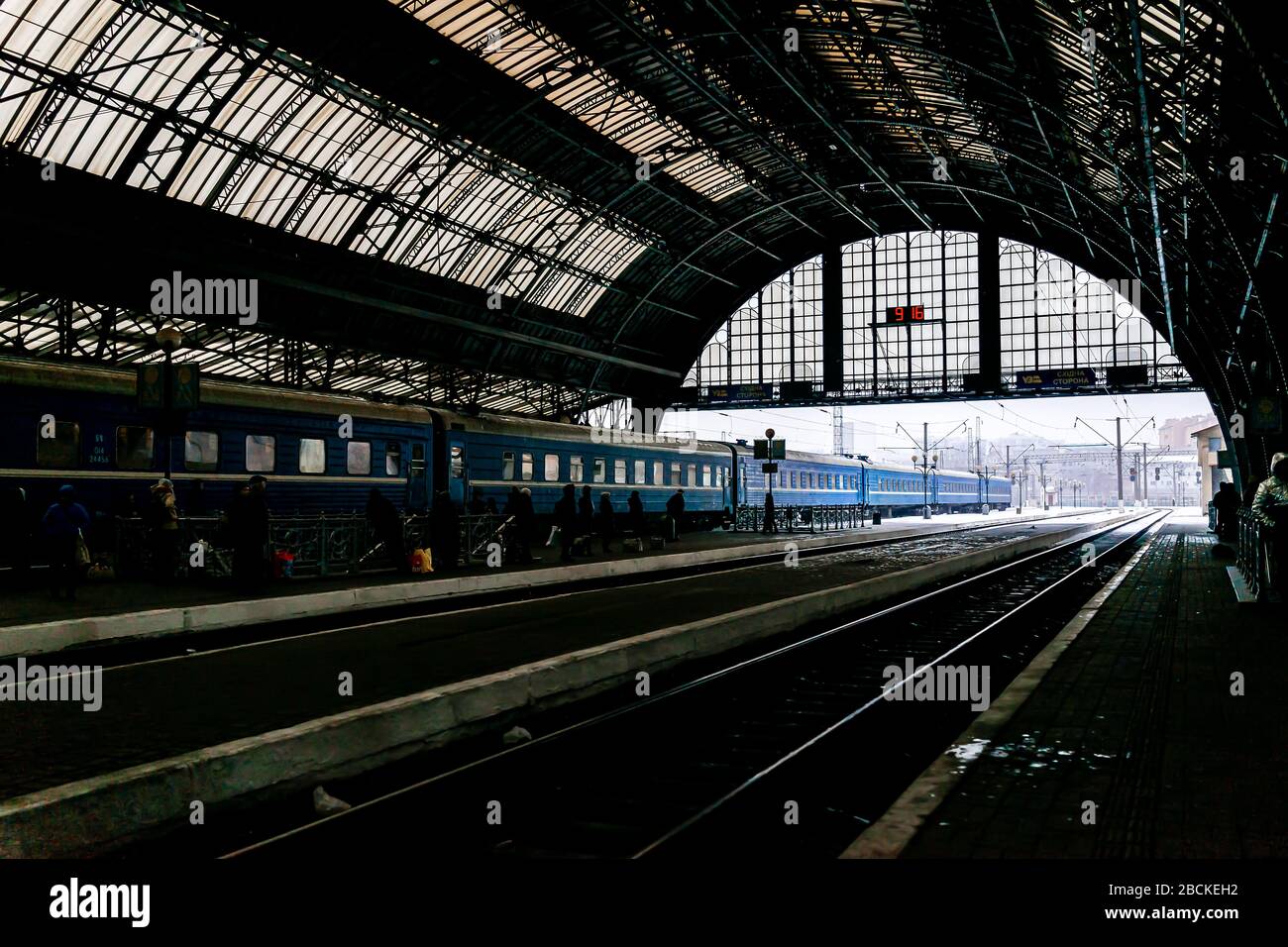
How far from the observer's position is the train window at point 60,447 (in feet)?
54.4

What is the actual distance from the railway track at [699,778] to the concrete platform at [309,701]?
3.12ft

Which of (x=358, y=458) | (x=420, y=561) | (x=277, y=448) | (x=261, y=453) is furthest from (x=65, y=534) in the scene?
Answer: (x=358, y=458)

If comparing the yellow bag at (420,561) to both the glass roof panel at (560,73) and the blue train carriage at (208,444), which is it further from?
the glass roof panel at (560,73)

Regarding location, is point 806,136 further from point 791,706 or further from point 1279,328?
point 791,706

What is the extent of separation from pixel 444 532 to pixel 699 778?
14.4 m

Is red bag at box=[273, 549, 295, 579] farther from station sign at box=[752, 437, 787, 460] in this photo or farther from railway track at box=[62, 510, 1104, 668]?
station sign at box=[752, 437, 787, 460]

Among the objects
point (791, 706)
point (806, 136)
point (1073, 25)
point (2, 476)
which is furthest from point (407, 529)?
point (806, 136)

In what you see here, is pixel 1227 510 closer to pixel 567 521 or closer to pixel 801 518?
pixel 801 518

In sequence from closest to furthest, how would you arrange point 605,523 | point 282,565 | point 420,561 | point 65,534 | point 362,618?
point 65,534
point 362,618
point 282,565
point 420,561
point 605,523


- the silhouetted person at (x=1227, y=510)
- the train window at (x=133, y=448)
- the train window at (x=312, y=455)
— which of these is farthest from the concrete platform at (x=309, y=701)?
the silhouetted person at (x=1227, y=510)

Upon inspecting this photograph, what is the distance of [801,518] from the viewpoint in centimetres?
4400

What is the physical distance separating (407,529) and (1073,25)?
19.3 metres

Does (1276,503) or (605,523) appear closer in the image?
(1276,503)

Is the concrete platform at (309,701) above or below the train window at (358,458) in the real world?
below
